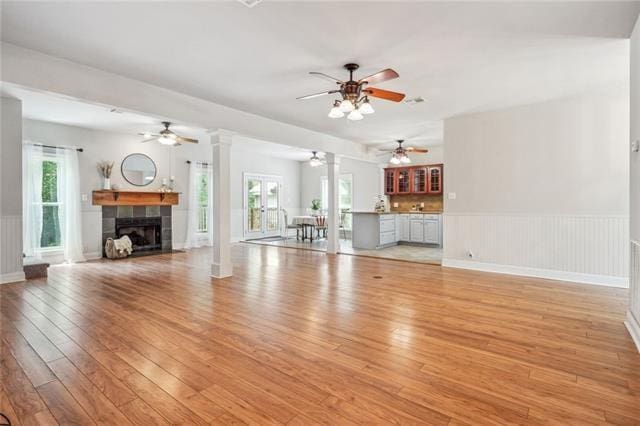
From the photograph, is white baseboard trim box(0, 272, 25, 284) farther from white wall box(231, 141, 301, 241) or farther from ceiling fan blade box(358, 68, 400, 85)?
ceiling fan blade box(358, 68, 400, 85)

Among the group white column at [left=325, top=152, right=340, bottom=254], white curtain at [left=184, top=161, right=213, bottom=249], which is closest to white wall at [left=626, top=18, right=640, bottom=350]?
white column at [left=325, top=152, right=340, bottom=254]

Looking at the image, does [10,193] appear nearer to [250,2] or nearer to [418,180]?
[250,2]

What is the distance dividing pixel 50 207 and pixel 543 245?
9.01m

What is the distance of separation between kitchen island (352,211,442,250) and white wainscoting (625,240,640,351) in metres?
5.46

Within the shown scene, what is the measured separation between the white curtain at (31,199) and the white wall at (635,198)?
343 inches

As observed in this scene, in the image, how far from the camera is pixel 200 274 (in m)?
5.48

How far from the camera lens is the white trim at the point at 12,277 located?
486cm

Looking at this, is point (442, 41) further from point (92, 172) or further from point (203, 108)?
point (92, 172)

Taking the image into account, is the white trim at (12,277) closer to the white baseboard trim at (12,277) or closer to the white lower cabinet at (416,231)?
the white baseboard trim at (12,277)

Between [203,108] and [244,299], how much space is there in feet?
9.47

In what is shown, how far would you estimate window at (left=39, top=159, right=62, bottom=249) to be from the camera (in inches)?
257

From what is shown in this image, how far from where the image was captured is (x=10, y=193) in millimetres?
5027

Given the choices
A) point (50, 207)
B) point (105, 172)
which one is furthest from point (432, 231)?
point (50, 207)

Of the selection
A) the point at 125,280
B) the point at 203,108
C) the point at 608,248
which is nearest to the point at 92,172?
the point at 125,280
